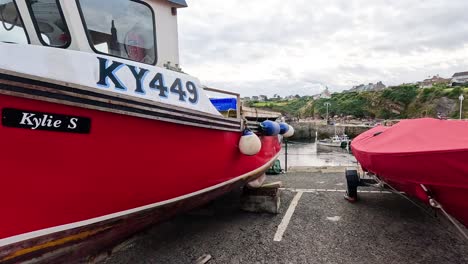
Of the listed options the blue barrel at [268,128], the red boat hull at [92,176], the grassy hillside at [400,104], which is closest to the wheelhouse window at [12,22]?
the red boat hull at [92,176]

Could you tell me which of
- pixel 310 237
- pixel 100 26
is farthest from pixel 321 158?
pixel 100 26

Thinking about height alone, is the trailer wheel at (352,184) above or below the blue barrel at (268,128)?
below

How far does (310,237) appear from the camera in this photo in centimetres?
395

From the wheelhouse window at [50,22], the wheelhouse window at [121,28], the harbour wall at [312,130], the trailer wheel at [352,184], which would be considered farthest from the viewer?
the harbour wall at [312,130]

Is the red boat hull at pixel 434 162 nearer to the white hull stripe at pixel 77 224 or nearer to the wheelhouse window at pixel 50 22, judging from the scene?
the white hull stripe at pixel 77 224

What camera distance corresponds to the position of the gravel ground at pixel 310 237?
3.44 m

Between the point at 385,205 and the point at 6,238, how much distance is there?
524 centimetres

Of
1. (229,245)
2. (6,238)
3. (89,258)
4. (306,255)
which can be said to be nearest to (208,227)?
(229,245)

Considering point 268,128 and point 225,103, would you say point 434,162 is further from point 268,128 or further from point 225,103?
point 225,103

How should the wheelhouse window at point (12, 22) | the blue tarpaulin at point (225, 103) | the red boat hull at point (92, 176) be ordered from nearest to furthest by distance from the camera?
the red boat hull at point (92, 176) → the wheelhouse window at point (12, 22) → the blue tarpaulin at point (225, 103)

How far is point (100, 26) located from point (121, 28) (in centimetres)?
23

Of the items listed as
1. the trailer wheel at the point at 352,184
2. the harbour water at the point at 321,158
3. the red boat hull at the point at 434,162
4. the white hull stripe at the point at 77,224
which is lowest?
the harbour water at the point at 321,158

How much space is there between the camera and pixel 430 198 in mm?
2842

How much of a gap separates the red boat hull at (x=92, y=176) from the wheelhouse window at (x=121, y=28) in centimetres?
88
